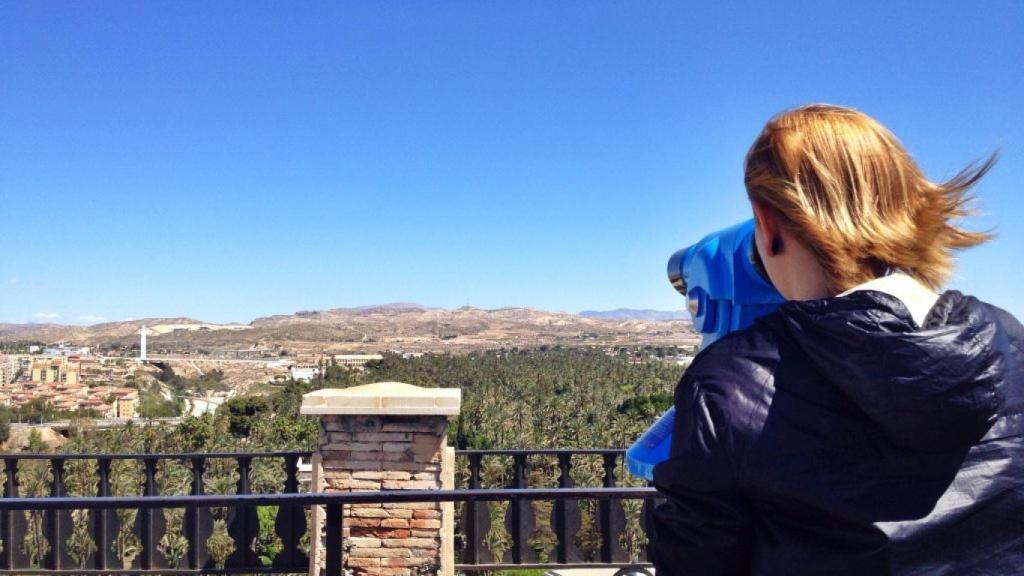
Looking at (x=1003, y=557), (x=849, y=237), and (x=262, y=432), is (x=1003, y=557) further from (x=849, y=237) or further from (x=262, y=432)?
(x=262, y=432)

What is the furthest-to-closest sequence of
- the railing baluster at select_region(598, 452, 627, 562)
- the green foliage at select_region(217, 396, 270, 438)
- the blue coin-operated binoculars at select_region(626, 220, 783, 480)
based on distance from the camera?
the green foliage at select_region(217, 396, 270, 438), the railing baluster at select_region(598, 452, 627, 562), the blue coin-operated binoculars at select_region(626, 220, 783, 480)

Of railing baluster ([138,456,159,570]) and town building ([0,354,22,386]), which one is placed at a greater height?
railing baluster ([138,456,159,570])

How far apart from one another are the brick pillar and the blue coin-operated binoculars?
9.89 ft

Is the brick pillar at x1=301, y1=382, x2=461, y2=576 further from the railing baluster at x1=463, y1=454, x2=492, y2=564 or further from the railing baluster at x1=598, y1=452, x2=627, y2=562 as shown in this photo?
the railing baluster at x1=598, y1=452, x2=627, y2=562

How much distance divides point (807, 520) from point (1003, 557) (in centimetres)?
24

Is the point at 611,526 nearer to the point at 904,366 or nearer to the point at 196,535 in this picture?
the point at 196,535

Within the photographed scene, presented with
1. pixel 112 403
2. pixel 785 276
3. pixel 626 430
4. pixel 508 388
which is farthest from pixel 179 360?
pixel 785 276

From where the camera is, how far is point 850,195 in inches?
31.6

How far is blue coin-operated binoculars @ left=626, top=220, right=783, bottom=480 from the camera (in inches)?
40.7

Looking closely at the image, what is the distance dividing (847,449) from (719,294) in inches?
18.4

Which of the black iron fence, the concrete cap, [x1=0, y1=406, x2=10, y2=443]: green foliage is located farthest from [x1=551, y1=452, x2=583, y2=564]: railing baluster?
[x1=0, y1=406, x2=10, y2=443]: green foliage

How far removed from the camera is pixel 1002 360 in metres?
0.75

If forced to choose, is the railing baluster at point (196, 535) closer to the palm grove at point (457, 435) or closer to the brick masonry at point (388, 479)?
the palm grove at point (457, 435)

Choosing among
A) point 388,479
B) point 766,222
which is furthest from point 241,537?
point 766,222
